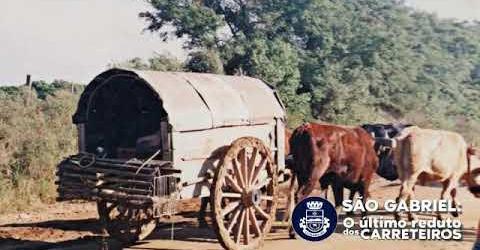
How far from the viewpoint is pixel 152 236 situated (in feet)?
33.3

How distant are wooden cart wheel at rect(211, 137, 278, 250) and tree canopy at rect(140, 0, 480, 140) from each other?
1171cm

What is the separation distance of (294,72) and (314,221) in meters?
13.1

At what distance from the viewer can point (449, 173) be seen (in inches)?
437

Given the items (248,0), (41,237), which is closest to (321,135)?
(41,237)

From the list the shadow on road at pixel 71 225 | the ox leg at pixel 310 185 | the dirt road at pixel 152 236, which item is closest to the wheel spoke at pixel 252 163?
the dirt road at pixel 152 236

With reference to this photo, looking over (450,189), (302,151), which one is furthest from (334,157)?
(450,189)

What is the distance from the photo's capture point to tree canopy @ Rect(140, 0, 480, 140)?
71.3ft

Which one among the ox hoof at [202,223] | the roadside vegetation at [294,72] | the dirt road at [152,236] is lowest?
the dirt road at [152,236]

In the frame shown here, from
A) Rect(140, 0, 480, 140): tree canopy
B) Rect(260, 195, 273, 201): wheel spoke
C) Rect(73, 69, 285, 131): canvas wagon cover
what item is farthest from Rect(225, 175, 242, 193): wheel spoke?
Rect(140, 0, 480, 140): tree canopy

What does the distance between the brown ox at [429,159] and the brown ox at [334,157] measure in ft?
2.08

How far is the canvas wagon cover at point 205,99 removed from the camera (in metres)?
7.84

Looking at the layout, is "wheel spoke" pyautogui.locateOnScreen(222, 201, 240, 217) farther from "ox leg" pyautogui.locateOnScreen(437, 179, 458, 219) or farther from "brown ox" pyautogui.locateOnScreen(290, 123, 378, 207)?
"ox leg" pyautogui.locateOnScreen(437, 179, 458, 219)

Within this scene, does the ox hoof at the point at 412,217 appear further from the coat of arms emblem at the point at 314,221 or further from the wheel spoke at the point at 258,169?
the wheel spoke at the point at 258,169

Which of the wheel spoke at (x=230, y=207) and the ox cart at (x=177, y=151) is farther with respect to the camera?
the wheel spoke at (x=230, y=207)
